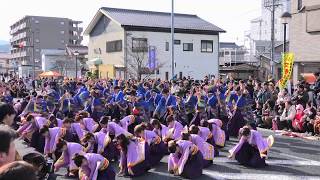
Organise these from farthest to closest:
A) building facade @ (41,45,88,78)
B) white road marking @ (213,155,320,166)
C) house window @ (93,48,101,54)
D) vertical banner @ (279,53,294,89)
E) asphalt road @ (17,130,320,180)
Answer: building facade @ (41,45,88,78) → house window @ (93,48,101,54) → vertical banner @ (279,53,294,89) → white road marking @ (213,155,320,166) → asphalt road @ (17,130,320,180)

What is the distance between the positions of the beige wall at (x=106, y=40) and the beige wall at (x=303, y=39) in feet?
51.7

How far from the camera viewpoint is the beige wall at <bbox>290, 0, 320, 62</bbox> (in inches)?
874

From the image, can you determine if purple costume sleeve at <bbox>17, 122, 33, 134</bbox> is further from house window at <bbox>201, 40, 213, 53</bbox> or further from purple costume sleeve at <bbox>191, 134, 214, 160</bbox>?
house window at <bbox>201, 40, 213, 53</bbox>

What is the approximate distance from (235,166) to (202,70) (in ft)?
97.0

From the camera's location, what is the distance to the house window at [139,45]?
35.6 meters

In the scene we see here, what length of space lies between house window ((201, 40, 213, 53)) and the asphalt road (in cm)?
2767

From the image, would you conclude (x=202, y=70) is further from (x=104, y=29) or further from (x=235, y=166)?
(x=235, y=166)

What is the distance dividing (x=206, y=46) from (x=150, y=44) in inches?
217

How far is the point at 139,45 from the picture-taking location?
3575 centimetres

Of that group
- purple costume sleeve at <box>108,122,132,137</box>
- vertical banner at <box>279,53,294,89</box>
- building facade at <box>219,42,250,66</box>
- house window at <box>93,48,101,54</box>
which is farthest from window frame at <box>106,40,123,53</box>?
purple costume sleeve at <box>108,122,132,137</box>

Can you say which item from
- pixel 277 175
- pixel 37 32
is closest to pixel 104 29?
pixel 277 175

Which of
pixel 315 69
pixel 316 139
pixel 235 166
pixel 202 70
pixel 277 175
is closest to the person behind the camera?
pixel 277 175

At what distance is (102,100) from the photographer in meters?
13.3

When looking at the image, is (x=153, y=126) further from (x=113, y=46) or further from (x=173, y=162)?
(x=113, y=46)
